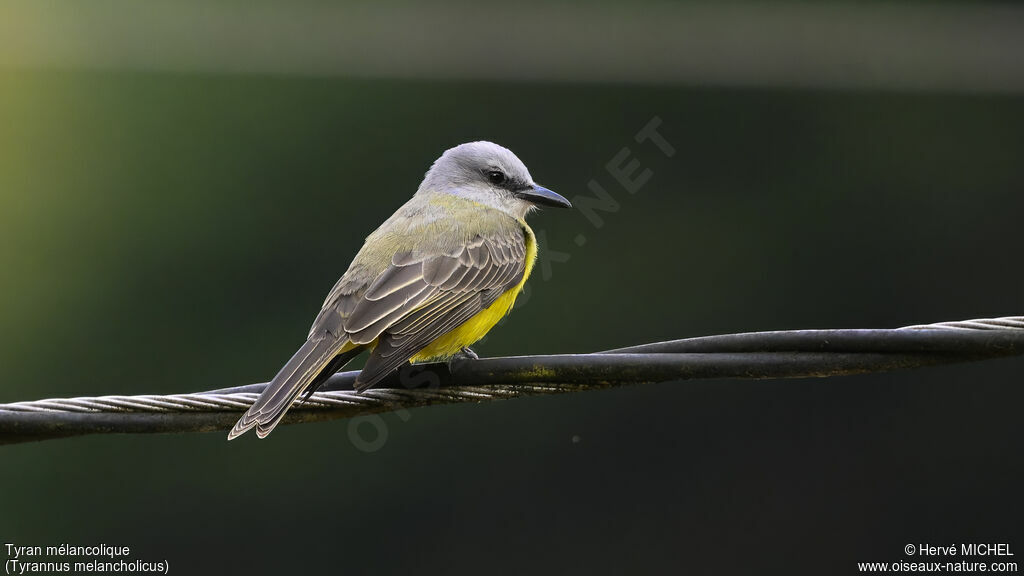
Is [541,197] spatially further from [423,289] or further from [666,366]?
[666,366]

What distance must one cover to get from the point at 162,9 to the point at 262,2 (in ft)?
13.7

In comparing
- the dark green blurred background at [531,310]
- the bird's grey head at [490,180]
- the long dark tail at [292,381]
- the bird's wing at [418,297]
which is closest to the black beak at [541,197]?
the bird's grey head at [490,180]

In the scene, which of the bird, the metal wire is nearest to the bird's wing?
the bird

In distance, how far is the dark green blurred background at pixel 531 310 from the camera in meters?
18.2

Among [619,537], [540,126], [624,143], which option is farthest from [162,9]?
[619,537]

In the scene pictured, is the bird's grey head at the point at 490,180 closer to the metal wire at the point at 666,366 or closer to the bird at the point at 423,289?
the bird at the point at 423,289

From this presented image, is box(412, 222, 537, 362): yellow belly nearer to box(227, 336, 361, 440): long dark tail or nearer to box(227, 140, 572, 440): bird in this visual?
box(227, 140, 572, 440): bird

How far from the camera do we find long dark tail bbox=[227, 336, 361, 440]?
421 centimetres

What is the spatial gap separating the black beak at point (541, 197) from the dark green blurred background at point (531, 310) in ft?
32.1

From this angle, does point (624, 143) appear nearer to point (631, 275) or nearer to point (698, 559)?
point (631, 275)

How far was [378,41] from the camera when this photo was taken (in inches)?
788

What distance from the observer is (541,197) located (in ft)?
22.1

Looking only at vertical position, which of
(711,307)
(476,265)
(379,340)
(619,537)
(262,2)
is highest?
(262,2)

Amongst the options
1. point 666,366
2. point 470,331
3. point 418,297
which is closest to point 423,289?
point 418,297
